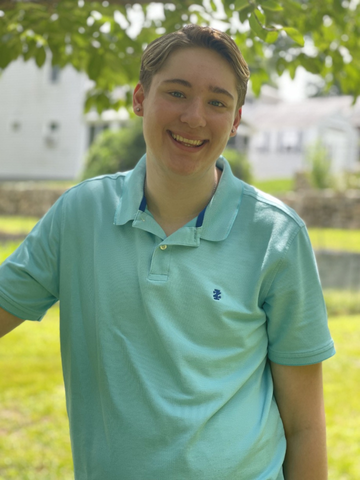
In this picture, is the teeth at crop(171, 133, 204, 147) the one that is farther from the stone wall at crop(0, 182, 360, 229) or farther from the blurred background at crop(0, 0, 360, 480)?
the stone wall at crop(0, 182, 360, 229)

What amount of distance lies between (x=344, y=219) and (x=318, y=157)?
3114 millimetres

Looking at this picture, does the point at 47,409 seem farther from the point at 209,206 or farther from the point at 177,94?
the point at 177,94

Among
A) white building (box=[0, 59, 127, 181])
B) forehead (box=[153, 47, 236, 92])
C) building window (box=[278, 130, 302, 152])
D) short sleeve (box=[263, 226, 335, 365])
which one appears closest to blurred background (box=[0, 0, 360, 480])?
forehead (box=[153, 47, 236, 92])

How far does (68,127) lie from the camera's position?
1150 inches

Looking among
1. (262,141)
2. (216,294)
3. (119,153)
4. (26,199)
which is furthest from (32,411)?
(262,141)

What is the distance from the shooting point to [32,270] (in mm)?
1796

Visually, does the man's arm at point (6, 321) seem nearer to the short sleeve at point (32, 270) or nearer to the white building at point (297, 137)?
the short sleeve at point (32, 270)

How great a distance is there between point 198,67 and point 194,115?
0.13 meters

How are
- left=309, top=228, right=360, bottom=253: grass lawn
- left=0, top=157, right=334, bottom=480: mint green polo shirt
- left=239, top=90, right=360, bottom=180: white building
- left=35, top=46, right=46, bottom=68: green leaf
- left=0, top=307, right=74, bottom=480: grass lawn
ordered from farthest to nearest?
left=239, top=90, right=360, bottom=180: white building < left=309, top=228, right=360, bottom=253: grass lawn < left=0, top=307, right=74, bottom=480: grass lawn < left=35, top=46, right=46, bottom=68: green leaf < left=0, top=157, right=334, bottom=480: mint green polo shirt

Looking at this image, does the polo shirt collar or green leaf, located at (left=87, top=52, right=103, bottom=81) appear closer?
the polo shirt collar

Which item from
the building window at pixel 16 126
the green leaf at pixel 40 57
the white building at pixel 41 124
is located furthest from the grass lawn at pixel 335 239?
the building window at pixel 16 126

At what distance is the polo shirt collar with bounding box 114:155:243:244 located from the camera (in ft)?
5.72

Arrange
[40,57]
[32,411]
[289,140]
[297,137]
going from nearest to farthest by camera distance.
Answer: [40,57]
[32,411]
[297,137]
[289,140]

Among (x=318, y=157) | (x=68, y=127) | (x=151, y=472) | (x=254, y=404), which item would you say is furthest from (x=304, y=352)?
(x=68, y=127)
